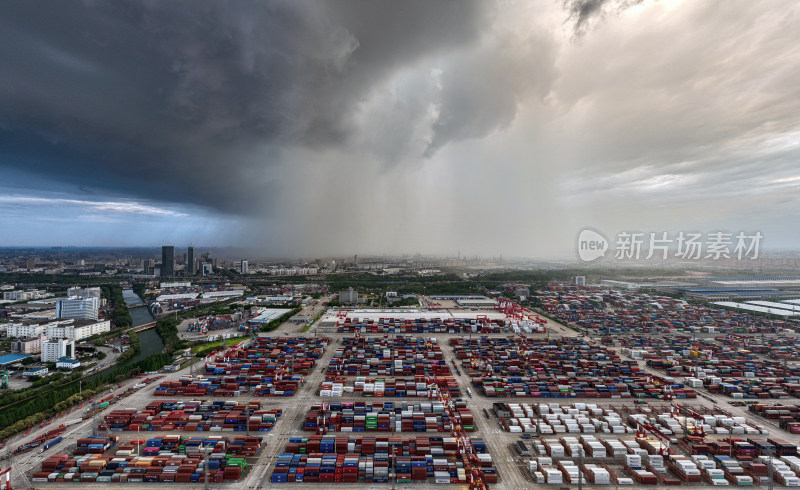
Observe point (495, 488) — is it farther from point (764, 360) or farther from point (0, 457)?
point (764, 360)

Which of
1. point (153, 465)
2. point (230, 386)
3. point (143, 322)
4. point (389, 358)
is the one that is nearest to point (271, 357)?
point (230, 386)

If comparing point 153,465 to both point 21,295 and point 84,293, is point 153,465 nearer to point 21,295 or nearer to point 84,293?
point 84,293

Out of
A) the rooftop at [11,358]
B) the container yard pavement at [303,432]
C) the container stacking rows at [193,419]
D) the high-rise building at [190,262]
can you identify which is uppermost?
the high-rise building at [190,262]

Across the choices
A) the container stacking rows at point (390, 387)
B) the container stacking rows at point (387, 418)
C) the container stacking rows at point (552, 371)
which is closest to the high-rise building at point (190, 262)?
the container stacking rows at point (552, 371)

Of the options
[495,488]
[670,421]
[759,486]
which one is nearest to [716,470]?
[759,486]

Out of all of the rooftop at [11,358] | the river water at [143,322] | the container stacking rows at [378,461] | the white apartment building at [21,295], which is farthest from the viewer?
the white apartment building at [21,295]

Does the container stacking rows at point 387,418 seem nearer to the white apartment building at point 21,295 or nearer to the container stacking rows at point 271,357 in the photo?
the container stacking rows at point 271,357
